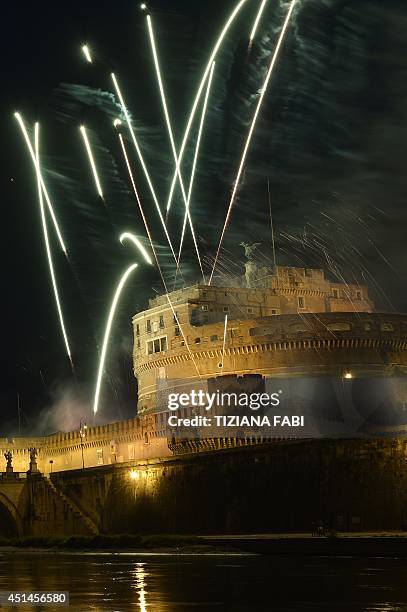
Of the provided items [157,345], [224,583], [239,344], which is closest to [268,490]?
[239,344]

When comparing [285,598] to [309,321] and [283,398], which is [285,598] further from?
[309,321]

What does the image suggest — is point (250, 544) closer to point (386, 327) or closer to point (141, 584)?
point (141, 584)

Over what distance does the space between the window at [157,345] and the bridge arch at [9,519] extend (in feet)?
57.6

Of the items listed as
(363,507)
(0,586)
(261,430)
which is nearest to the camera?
(0,586)

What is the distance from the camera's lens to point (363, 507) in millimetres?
50562

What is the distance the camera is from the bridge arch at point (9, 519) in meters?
81.1

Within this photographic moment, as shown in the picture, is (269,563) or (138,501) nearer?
(269,563)

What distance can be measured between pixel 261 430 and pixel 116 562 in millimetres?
17343

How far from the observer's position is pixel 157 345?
9006 cm

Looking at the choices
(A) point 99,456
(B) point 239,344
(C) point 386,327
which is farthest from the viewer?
(A) point 99,456

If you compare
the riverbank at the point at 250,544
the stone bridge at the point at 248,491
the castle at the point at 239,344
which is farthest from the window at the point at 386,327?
the riverbank at the point at 250,544

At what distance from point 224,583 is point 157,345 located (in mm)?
58702

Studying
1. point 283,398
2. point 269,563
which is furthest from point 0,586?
point 283,398

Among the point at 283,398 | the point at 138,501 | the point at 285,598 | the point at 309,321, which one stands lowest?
the point at 285,598
